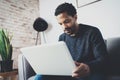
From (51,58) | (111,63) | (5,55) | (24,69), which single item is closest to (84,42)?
(51,58)

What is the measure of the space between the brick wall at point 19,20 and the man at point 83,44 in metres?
1.69

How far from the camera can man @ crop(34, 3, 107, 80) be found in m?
1.22

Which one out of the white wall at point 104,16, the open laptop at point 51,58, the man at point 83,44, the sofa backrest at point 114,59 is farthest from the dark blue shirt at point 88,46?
the white wall at point 104,16

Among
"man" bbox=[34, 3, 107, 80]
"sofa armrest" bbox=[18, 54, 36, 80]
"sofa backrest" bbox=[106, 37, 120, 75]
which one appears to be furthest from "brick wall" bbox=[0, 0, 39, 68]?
"sofa backrest" bbox=[106, 37, 120, 75]

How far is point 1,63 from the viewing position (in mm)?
2271

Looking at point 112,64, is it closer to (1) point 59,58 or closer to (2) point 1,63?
(1) point 59,58

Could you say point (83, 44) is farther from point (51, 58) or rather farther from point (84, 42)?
point (51, 58)

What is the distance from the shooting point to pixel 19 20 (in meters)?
3.33

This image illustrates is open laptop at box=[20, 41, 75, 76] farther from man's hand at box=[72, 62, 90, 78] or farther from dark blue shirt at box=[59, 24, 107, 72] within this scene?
dark blue shirt at box=[59, 24, 107, 72]

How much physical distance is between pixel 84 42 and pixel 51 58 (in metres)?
0.46

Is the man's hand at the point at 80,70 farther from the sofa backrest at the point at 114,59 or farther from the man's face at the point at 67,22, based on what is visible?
the sofa backrest at the point at 114,59

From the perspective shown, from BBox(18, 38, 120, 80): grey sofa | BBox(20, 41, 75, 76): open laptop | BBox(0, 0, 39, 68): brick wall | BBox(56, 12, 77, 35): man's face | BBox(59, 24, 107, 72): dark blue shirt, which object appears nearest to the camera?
BBox(20, 41, 75, 76): open laptop

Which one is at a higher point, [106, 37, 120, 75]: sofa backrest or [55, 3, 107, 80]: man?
[55, 3, 107, 80]: man

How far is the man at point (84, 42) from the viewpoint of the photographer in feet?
4.03
